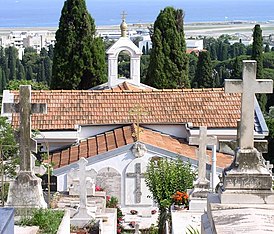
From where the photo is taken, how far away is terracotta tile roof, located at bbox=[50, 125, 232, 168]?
18906 millimetres

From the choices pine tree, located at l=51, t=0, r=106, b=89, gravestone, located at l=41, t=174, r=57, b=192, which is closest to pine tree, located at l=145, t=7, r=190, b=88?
pine tree, located at l=51, t=0, r=106, b=89

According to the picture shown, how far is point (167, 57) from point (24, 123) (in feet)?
64.6

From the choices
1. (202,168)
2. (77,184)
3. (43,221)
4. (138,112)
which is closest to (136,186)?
(138,112)

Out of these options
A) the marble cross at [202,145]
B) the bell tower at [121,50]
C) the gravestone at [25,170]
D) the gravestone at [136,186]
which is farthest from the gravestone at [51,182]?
the bell tower at [121,50]

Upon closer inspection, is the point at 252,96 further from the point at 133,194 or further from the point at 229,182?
the point at 133,194

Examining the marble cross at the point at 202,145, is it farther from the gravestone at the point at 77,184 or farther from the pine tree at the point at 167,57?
the pine tree at the point at 167,57

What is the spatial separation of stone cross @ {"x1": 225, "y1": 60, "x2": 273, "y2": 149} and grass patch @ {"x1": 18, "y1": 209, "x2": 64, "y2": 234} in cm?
259

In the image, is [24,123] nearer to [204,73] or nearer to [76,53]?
[76,53]

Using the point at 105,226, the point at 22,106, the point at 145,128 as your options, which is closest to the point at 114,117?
the point at 145,128

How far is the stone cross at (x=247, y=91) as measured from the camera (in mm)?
8922

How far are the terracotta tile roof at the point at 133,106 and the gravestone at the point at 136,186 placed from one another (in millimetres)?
2685

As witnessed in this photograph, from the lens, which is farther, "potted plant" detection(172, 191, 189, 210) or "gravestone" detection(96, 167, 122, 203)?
"gravestone" detection(96, 167, 122, 203)

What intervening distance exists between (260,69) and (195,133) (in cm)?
2004

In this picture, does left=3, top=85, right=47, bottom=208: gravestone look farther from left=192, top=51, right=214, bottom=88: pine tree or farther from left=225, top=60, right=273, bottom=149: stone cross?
left=192, top=51, right=214, bottom=88: pine tree
